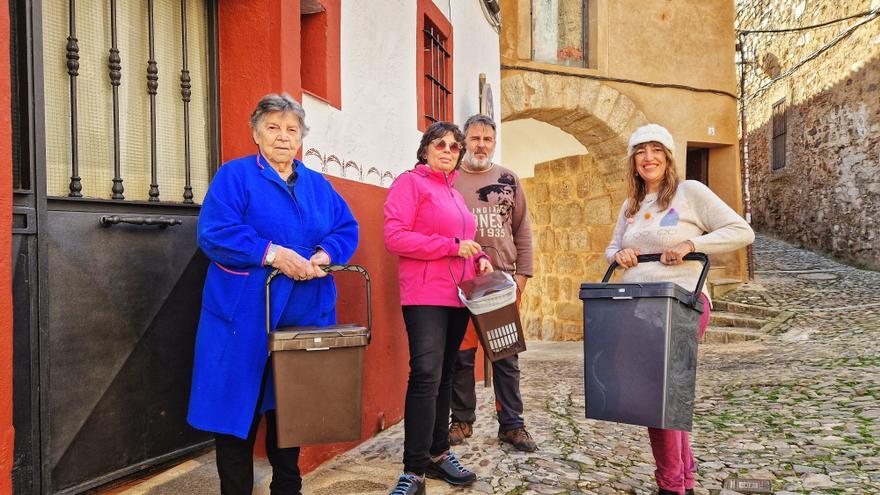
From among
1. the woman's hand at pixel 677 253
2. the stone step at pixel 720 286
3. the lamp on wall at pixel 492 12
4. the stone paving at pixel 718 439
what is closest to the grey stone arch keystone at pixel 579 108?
the lamp on wall at pixel 492 12

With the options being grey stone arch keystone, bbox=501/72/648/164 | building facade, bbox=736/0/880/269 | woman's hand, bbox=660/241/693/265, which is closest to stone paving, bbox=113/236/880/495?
woman's hand, bbox=660/241/693/265

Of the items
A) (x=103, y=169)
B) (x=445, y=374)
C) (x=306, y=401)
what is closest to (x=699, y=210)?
(x=445, y=374)

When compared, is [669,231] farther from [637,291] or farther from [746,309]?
[746,309]

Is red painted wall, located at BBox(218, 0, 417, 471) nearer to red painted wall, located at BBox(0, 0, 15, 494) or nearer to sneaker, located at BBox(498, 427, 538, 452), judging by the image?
sneaker, located at BBox(498, 427, 538, 452)

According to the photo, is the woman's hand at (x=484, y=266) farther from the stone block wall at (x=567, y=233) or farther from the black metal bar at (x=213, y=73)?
the stone block wall at (x=567, y=233)

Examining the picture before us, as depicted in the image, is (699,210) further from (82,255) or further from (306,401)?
(82,255)

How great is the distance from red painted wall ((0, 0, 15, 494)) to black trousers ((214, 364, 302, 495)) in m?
0.60

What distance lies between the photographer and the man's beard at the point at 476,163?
354 centimetres

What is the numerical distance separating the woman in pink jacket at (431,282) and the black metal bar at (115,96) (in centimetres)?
109

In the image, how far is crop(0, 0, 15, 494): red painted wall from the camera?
1.76 metres

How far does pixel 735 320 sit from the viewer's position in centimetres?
842

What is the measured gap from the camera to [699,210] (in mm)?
2615

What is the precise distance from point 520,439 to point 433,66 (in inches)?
118

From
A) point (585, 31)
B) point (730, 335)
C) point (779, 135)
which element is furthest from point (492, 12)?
point (779, 135)
